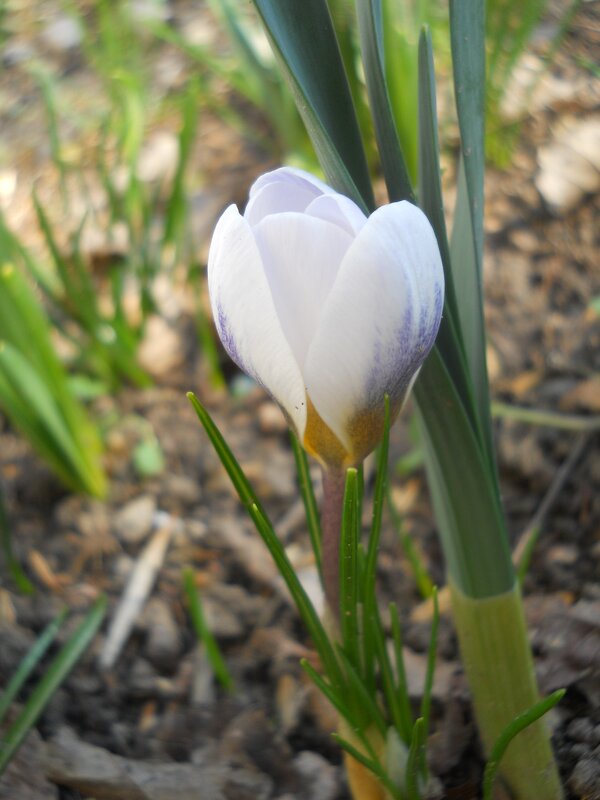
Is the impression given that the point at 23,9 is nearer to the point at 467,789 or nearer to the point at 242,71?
the point at 242,71

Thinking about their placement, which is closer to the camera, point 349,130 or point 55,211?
point 349,130

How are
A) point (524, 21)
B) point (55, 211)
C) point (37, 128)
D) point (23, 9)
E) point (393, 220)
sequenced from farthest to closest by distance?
point (23, 9) → point (37, 128) → point (55, 211) → point (524, 21) → point (393, 220)

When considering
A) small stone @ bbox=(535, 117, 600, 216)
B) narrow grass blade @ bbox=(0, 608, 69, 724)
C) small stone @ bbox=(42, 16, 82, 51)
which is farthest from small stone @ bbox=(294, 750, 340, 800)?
small stone @ bbox=(42, 16, 82, 51)

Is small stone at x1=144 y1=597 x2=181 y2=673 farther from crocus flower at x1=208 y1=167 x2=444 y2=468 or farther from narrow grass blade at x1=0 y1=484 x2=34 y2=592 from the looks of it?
crocus flower at x1=208 y1=167 x2=444 y2=468

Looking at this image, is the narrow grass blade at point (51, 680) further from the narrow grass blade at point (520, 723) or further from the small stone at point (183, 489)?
the narrow grass blade at point (520, 723)

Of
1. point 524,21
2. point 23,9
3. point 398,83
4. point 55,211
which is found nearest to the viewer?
point 524,21

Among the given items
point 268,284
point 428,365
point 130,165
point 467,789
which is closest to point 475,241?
point 428,365

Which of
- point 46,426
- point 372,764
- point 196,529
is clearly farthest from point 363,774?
point 46,426
